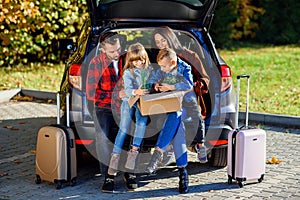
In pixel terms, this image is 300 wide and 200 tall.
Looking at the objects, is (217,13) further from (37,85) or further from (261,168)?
(261,168)

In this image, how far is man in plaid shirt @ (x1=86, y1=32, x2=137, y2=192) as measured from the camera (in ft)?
21.7

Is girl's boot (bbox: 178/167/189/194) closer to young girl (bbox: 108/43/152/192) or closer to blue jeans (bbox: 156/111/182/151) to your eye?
blue jeans (bbox: 156/111/182/151)

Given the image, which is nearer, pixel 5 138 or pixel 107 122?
pixel 107 122

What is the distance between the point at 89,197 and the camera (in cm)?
625

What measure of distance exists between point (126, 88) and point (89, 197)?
113 cm

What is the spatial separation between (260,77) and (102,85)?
680 cm

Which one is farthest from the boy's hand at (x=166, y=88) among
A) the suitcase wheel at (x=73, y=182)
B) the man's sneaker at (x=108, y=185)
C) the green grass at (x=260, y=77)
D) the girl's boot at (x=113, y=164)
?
the green grass at (x=260, y=77)

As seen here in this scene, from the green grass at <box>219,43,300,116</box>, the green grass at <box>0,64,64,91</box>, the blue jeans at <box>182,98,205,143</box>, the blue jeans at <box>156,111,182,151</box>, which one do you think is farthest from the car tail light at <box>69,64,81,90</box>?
the green grass at <box>0,64,64,91</box>

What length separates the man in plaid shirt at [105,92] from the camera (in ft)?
21.7

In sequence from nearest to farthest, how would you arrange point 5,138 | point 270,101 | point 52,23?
1. point 5,138
2. point 270,101
3. point 52,23

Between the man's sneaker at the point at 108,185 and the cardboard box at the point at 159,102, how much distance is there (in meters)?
0.71

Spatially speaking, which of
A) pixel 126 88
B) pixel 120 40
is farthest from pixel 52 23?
pixel 126 88

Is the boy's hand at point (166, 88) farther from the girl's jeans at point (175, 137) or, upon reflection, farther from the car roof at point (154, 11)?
the car roof at point (154, 11)

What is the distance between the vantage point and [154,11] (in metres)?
7.23
